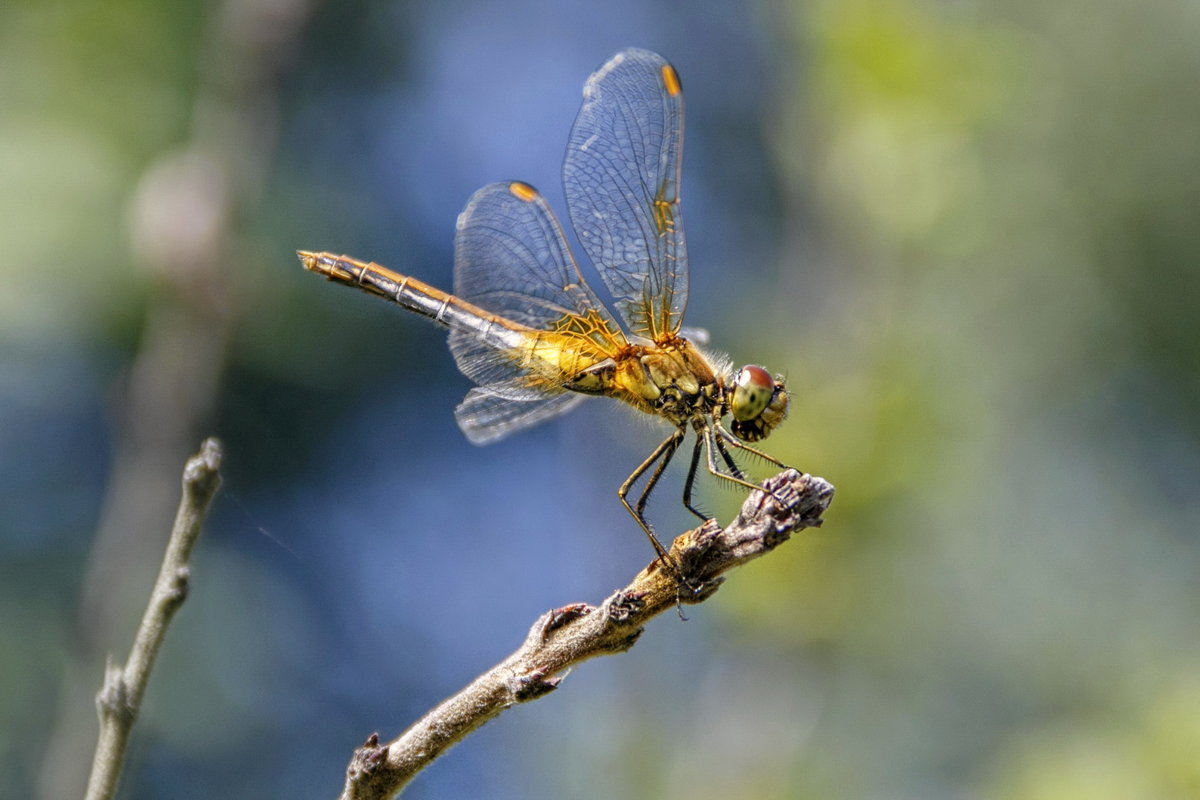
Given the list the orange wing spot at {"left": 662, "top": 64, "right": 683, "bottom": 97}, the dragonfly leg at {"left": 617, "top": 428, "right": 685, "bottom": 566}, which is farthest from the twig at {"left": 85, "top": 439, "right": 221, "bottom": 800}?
the orange wing spot at {"left": 662, "top": 64, "right": 683, "bottom": 97}

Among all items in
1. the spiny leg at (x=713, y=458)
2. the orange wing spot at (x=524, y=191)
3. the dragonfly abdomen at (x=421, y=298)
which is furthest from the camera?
the orange wing spot at (x=524, y=191)

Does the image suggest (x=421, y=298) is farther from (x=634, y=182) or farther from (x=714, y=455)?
(x=714, y=455)

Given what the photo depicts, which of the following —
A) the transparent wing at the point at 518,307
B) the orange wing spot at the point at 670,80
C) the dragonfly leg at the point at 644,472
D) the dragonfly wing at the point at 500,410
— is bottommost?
the dragonfly leg at the point at 644,472

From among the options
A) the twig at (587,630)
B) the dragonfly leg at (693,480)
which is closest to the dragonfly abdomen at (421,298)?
the dragonfly leg at (693,480)

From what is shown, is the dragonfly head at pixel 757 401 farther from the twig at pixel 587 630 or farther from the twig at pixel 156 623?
the twig at pixel 156 623

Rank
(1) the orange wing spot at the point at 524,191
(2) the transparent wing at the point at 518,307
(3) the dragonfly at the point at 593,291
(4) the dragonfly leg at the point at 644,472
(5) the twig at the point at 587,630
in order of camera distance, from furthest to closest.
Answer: (1) the orange wing spot at the point at 524,191 → (2) the transparent wing at the point at 518,307 → (3) the dragonfly at the point at 593,291 → (4) the dragonfly leg at the point at 644,472 → (5) the twig at the point at 587,630

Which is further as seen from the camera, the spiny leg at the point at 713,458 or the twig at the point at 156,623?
the spiny leg at the point at 713,458

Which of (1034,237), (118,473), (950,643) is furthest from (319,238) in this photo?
(1034,237)

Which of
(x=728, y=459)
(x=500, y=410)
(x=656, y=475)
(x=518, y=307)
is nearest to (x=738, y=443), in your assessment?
(x=728, y=459)
